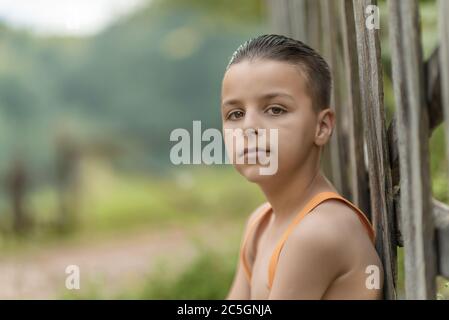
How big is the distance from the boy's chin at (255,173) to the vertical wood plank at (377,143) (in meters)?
0.25

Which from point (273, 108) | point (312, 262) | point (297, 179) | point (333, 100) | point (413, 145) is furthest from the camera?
point (333, 100)

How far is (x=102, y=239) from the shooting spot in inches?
352

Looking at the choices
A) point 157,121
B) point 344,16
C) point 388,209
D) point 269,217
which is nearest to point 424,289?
point 388,209

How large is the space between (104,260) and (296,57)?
595cm

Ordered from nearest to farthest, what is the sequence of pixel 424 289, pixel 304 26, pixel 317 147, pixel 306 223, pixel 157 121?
1. pixel 424 289
2. pixel 306 223
3. pixel 317 147
4. pixel 304 26
5. pixel 157 121

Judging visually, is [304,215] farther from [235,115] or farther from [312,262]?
[235,115]

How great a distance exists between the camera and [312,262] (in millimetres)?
1626

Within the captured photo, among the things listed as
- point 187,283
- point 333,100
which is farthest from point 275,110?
point 187,283

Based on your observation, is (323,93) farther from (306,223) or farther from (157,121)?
(157,121)

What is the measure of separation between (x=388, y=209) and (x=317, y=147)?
252 millimetres

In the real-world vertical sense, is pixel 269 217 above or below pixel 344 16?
below

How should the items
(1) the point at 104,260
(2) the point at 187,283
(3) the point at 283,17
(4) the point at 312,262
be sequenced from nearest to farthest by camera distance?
(4) the point at 312,262 < (3) the point at 283,17 < (2) the point at 187,283 < (1) the point at 104,260

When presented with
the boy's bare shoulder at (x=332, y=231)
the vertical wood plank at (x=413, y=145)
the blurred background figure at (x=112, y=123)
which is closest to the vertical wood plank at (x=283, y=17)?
the boy's bare shoulder at (x=332, y=231)

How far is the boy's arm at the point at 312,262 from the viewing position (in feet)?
5.34
